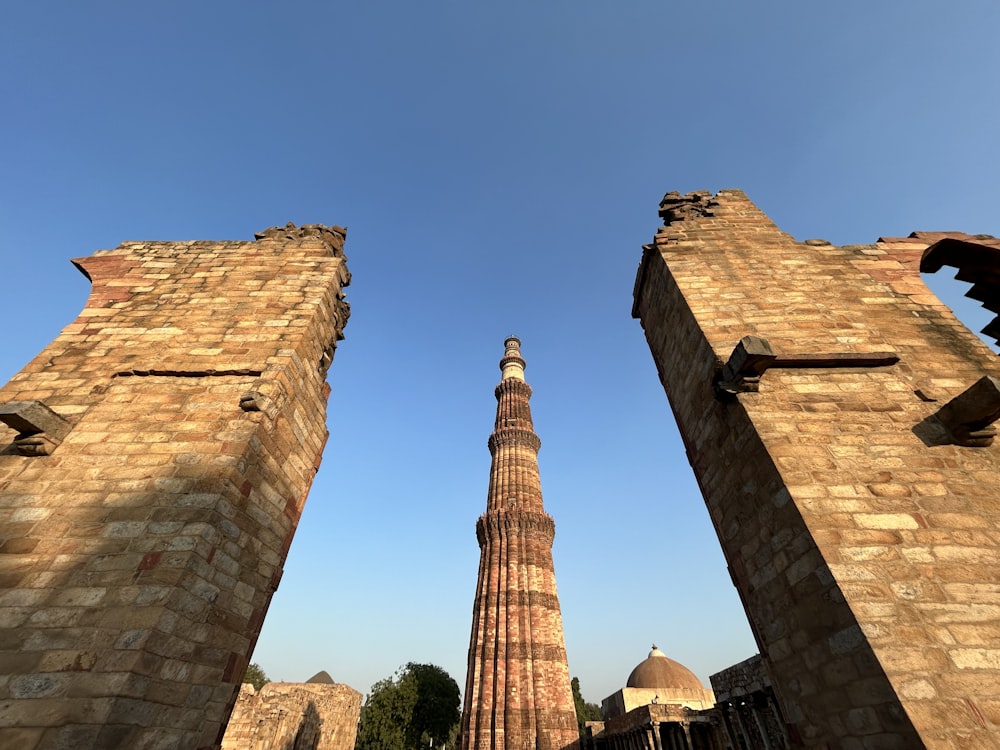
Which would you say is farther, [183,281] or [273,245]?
[273,245]

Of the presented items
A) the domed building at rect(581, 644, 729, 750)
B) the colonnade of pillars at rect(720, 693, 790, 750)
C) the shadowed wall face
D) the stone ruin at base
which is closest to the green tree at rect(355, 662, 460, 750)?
the stone ruin at base

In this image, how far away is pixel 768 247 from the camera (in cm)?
623

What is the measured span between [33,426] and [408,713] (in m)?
26.9

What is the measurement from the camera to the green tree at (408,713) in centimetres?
2398

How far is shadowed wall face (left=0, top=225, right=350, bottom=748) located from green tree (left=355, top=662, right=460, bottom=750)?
25.5 m

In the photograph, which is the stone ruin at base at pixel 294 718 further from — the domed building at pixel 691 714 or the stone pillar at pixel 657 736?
the stone pillar at pixel 657 736

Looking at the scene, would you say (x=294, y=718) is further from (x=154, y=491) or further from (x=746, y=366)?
(x=746, y=366)

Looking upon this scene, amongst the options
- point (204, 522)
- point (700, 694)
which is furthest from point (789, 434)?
point (700, 694)

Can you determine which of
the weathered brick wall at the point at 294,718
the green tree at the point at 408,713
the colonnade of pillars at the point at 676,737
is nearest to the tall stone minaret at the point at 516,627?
the colonnade of pillars at the point at 676,737

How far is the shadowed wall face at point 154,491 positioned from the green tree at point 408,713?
83.5 feet

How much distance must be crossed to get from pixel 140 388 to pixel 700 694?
20847 millimetres

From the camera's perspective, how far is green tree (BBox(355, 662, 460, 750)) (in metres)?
24.0

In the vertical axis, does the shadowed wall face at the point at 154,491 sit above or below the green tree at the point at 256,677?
below

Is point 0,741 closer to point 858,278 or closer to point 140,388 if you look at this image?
point 140,388
